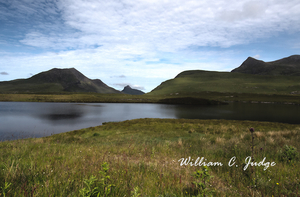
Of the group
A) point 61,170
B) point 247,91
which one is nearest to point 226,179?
point 61,170

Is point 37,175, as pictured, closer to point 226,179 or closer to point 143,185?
point 143,185

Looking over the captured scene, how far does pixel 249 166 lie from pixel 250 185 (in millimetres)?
1795

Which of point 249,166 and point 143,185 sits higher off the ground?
point 143,185

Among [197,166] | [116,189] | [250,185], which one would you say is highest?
[116,189]

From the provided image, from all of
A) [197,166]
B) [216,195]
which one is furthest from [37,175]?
[197,166]

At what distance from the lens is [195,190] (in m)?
3.70

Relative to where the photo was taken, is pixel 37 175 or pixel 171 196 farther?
pixel 37 175

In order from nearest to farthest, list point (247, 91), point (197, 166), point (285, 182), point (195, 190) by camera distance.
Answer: point (195, 190)
point (285, 182)
point (197, 166)
point (247, 91)

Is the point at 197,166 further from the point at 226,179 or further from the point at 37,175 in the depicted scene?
the point at 37,175

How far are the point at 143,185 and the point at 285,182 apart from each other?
170 inches

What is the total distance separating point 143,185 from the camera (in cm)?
400

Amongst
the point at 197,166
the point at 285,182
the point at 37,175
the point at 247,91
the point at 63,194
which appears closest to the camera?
the point at 63,194

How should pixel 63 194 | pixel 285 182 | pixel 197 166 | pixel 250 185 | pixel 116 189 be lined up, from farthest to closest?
pixel 197 166 → pixel 285 182 → pixel 250 185 → pixel 116 189 → pixel 63 194

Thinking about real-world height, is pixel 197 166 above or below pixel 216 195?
below
